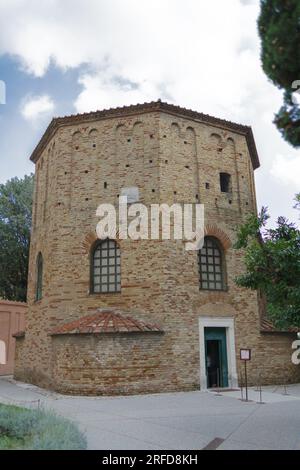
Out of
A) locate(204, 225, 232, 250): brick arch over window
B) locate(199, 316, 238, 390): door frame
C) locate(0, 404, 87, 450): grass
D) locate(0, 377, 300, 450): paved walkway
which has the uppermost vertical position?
locate(204, 225, 232, 250): brick arch over window

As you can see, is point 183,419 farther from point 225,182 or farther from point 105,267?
point 225,182

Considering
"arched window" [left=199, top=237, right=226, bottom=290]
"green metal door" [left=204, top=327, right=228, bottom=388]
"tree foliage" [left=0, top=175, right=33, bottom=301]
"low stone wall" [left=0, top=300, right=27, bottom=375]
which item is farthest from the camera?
"tree foliage" [left=0, top=175, right=33, bottom=301]

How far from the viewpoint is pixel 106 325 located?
12.3m

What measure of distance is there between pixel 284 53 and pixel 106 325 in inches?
365

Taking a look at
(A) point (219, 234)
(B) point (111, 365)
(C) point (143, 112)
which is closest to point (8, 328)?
(B) point (111, 365)

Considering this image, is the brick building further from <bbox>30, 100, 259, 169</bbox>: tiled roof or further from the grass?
the grass

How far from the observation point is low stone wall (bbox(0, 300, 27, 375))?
21469 millimetres

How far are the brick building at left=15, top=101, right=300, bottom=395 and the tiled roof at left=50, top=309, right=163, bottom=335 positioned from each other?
42 mm

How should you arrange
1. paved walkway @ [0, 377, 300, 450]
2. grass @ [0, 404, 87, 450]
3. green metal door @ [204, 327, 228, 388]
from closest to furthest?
1. grass @ [0, 404, 87, 450]
2. paved walkway @ [0, 377, 300, 450]
3. green metal door @ [204, 327, 228, 388]

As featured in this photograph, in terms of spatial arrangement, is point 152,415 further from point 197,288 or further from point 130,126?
point 130,126

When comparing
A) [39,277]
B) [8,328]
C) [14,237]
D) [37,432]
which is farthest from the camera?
[14,237]

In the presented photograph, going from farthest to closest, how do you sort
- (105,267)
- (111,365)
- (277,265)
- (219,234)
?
(219,234) < (105,267) < (111,365) < (277,265)

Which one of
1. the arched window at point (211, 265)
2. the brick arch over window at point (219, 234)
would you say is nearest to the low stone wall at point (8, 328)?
the arched window at point (211, 265)

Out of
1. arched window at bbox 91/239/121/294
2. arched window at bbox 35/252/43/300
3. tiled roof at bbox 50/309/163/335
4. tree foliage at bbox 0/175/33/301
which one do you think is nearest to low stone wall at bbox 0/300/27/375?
tree foliage at bbox 0/175/33/301
